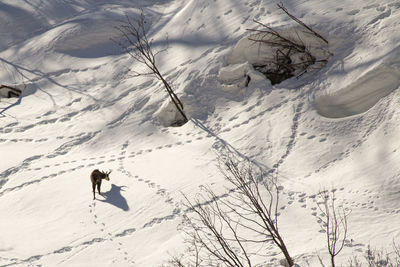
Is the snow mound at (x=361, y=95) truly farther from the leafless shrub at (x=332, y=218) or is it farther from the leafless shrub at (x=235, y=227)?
the leafless shrub at (x=332, y=218)

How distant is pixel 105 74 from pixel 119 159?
4.72m

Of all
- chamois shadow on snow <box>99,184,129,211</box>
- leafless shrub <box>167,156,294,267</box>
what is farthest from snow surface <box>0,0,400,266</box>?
leafless shrub <box>167,156,294,267</box>

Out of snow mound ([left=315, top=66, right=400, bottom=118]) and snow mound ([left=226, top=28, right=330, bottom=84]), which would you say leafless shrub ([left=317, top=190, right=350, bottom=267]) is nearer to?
snow mound ([left=315, top=66, right=400, bottom=118])

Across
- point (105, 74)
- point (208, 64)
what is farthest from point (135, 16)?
point (208, 64)

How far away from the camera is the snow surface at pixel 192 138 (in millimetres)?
7793

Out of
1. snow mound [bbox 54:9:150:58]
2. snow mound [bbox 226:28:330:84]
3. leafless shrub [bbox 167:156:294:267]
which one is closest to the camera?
leafless shrub [bbox 167:156:294:267]

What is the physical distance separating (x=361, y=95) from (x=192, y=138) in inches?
157

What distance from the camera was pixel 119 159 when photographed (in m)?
10.7

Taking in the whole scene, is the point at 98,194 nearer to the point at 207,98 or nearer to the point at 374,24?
the point at 207,98

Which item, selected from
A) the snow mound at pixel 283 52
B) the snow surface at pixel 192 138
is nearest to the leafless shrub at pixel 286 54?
the snow mound at pixel 283 52

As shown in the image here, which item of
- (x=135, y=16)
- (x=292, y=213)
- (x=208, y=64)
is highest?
(x=135, y=16)

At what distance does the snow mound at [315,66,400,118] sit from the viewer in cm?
906

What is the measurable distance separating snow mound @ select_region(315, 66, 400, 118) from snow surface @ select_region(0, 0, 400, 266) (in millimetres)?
28

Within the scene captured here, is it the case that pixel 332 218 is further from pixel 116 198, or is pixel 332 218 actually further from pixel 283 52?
pixel 283 52
